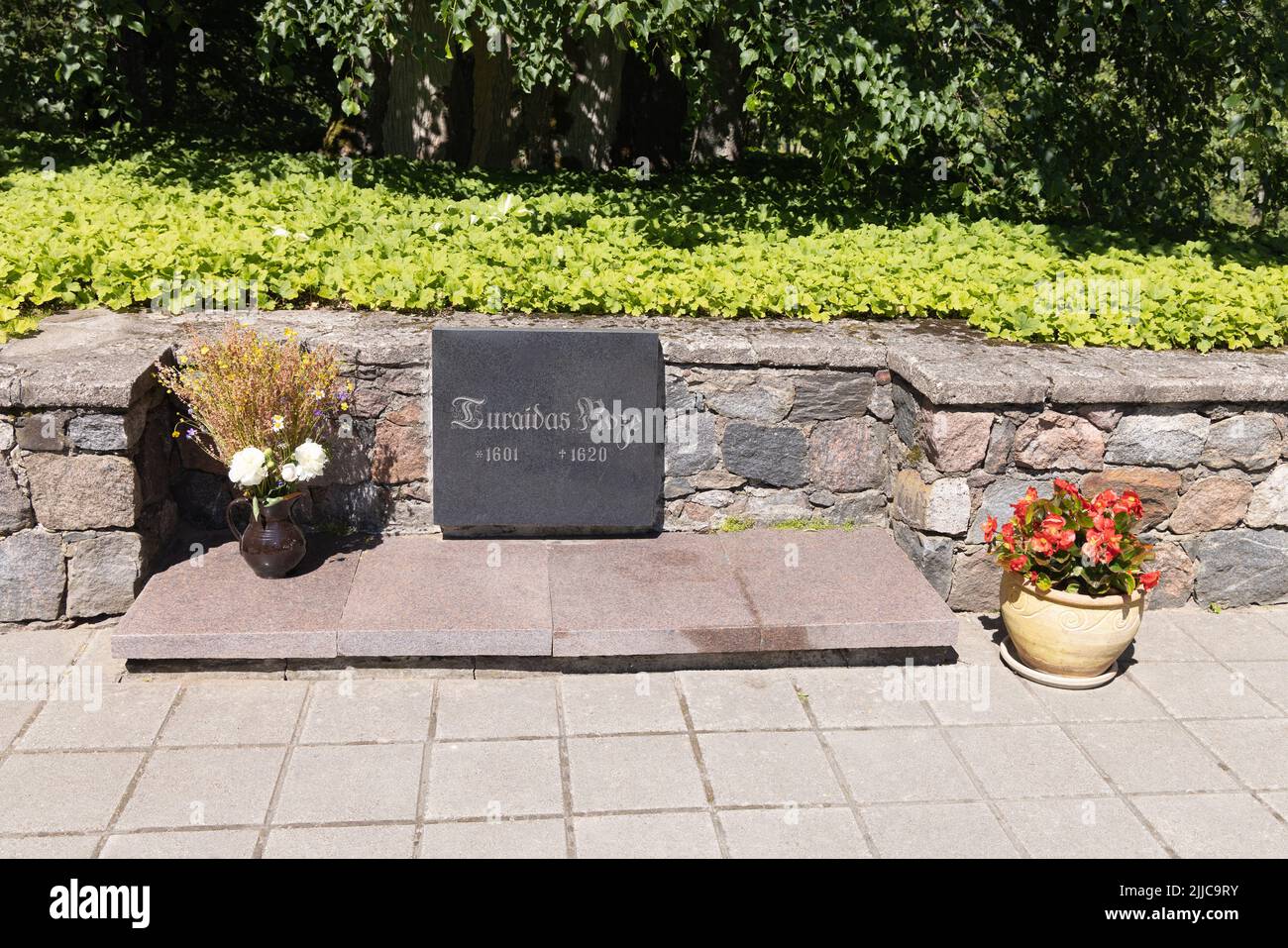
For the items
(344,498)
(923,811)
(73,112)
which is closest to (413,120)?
(73,112)

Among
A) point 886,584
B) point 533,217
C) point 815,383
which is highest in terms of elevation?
point 533,217

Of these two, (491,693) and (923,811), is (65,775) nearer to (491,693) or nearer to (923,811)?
(491,693)

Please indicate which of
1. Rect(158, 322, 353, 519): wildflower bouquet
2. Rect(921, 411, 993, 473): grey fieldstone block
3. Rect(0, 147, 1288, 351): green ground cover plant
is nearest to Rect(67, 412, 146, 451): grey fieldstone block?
Rect(158, 322, 353, 519): wildflower bouquet

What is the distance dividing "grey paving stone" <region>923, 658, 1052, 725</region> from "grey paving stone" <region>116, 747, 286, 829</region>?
2.59m

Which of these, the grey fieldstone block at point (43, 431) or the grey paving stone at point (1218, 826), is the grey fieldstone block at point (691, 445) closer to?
the grey paving stone at point (1218, 826)

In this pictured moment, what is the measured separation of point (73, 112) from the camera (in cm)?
1073

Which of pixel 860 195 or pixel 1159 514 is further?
pixel 860 195

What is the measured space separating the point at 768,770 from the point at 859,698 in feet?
2.36

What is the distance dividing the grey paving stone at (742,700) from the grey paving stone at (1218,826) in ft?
4.28

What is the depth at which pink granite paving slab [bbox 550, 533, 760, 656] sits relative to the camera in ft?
15.9

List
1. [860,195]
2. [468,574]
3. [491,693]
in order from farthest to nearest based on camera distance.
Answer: [860,195], [468,574], [491,693]

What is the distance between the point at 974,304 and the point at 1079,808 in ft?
9.73

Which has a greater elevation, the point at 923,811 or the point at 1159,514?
the point at 1159,514

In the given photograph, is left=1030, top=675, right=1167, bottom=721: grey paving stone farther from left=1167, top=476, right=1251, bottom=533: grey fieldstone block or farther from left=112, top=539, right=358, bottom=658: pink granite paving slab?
left=112, top=539, right=358, bottom=658: pink granite paving slab
